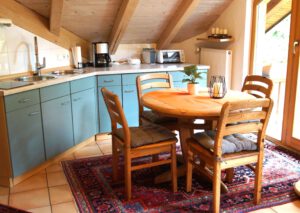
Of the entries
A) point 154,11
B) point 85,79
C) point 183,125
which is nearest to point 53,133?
point 85,79

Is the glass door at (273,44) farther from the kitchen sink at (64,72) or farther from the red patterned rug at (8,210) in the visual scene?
the red patterned rug at (8,210)

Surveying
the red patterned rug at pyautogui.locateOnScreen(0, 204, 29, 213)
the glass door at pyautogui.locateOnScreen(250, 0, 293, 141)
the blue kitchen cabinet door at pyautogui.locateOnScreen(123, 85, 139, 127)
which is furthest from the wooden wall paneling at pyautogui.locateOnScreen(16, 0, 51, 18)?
the glass door at pyautogui.locateOnScreen(250, 0, 293, 141)

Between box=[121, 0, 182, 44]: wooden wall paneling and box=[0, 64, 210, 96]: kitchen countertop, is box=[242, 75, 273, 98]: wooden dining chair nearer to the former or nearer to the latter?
box=[0, 64, 210, 96]: kitchen countertop

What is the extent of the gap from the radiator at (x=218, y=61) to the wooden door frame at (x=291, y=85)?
906 millimetres

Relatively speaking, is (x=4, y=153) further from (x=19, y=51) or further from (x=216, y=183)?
(x=216, y=183)

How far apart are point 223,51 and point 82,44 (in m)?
1.92

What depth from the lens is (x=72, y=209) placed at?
8.16 feet

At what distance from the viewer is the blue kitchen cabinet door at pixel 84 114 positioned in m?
3.60

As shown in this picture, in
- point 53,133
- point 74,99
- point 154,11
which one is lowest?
point 53,133

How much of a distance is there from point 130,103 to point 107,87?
0.37m

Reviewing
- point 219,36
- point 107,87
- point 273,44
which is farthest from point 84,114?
point 273,44

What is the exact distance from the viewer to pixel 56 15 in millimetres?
3557

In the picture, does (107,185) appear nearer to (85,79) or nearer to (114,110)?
(114,110)

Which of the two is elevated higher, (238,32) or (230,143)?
(238,32)
